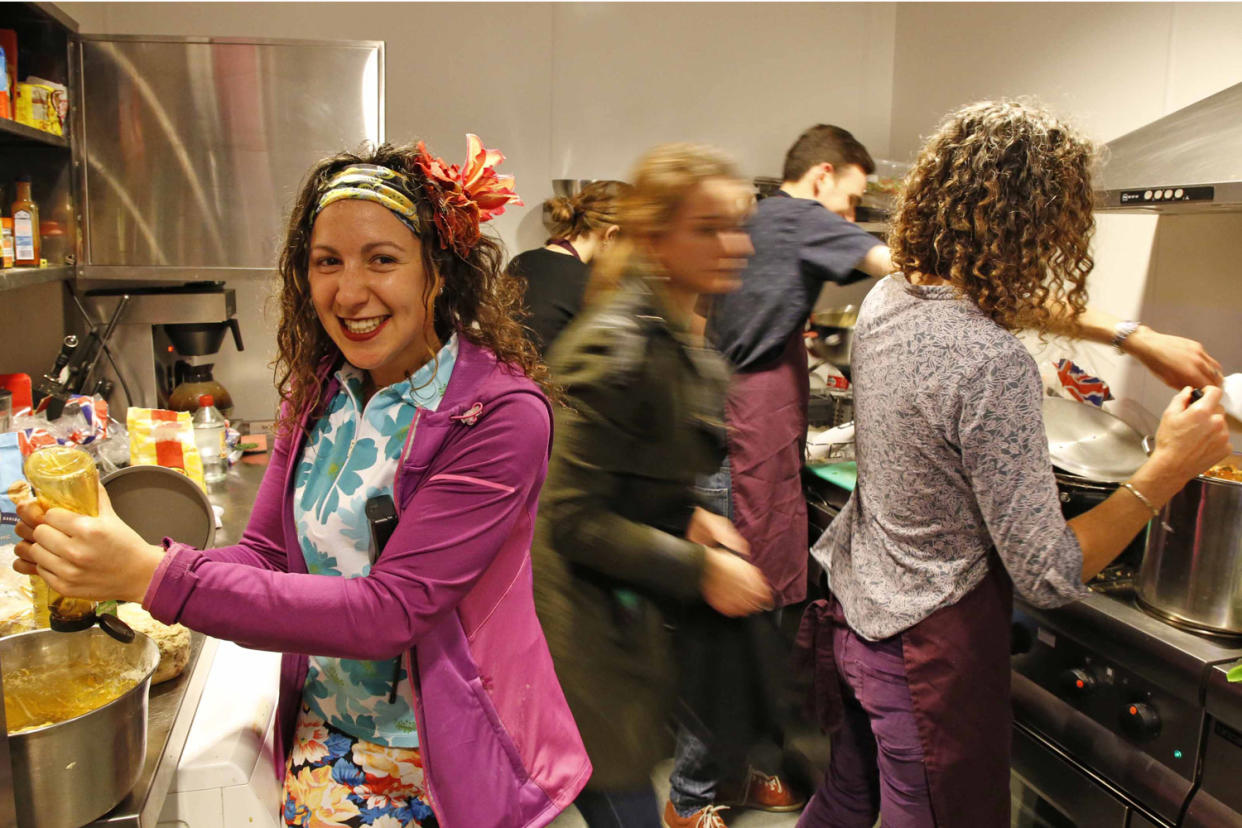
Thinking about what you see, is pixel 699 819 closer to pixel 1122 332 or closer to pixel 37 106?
pixel 1122 332

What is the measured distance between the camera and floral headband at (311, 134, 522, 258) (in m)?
1.03

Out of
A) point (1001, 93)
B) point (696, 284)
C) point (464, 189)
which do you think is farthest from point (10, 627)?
point (1001, 93)

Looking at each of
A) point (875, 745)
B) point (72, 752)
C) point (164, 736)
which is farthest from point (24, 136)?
point (875, 745)

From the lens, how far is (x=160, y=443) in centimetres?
195

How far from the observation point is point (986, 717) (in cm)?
138

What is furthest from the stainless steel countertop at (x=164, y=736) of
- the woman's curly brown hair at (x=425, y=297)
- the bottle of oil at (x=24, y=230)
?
the bottle of oil at (x=24, y=230)

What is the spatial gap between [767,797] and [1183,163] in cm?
178

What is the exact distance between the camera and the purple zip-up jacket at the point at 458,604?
2.97ft

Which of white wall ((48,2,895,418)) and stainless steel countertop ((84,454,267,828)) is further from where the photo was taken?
white wall ((48,2,895,418))

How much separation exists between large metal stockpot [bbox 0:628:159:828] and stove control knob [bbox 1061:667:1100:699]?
1.52 m

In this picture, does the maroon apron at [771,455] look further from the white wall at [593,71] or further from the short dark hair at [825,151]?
the white wall at [593,71]

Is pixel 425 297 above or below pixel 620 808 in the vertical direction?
above

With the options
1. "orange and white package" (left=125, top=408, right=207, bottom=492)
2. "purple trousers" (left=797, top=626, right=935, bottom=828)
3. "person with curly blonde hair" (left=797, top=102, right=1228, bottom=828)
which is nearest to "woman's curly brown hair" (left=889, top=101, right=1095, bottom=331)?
"person with curly blonde hair" (left=797, top=102, right=1228, bottom=828)

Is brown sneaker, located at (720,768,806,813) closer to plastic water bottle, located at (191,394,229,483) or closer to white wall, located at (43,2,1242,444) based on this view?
white wall, located at (43,2,1242,444)
